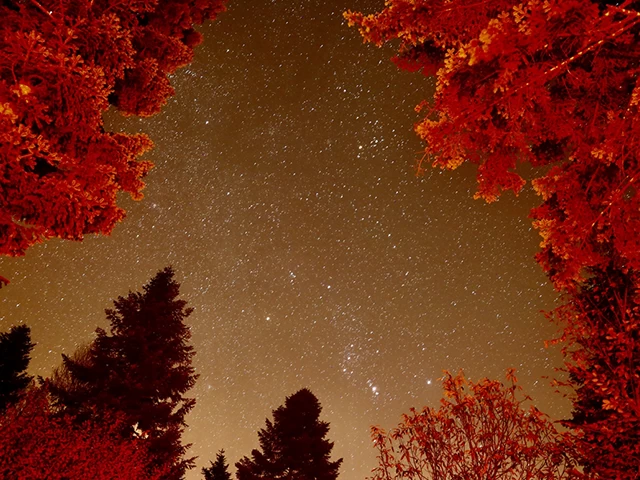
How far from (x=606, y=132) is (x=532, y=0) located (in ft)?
6.95

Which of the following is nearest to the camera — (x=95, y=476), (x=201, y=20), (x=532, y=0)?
(x=532, y=0)

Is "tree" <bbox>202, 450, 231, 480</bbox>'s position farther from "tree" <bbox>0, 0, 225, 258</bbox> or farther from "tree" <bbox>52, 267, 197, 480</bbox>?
"tree" <bbox>0, 0, 225, 258</bbox>

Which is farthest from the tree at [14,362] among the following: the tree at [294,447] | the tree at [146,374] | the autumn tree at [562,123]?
the autumn tree at [562,123]

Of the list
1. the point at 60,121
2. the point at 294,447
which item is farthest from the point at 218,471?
the point at 60,121

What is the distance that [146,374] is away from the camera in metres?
15.0

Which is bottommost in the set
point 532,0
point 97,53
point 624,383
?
point 624,383

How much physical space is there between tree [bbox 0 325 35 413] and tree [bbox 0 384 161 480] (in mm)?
5696

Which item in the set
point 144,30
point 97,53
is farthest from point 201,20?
point 97,53

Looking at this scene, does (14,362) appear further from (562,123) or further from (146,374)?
(562,123)

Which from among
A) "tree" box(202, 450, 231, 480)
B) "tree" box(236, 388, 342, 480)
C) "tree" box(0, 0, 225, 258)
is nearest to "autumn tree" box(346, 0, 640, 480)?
"tree" box(0, 0, 225, 258)

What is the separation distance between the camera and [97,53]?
5.61 m

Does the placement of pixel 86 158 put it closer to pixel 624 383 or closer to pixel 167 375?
pixel 624 383

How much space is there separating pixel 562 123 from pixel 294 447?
1617cm

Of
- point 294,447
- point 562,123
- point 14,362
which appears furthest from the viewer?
point 14,362
